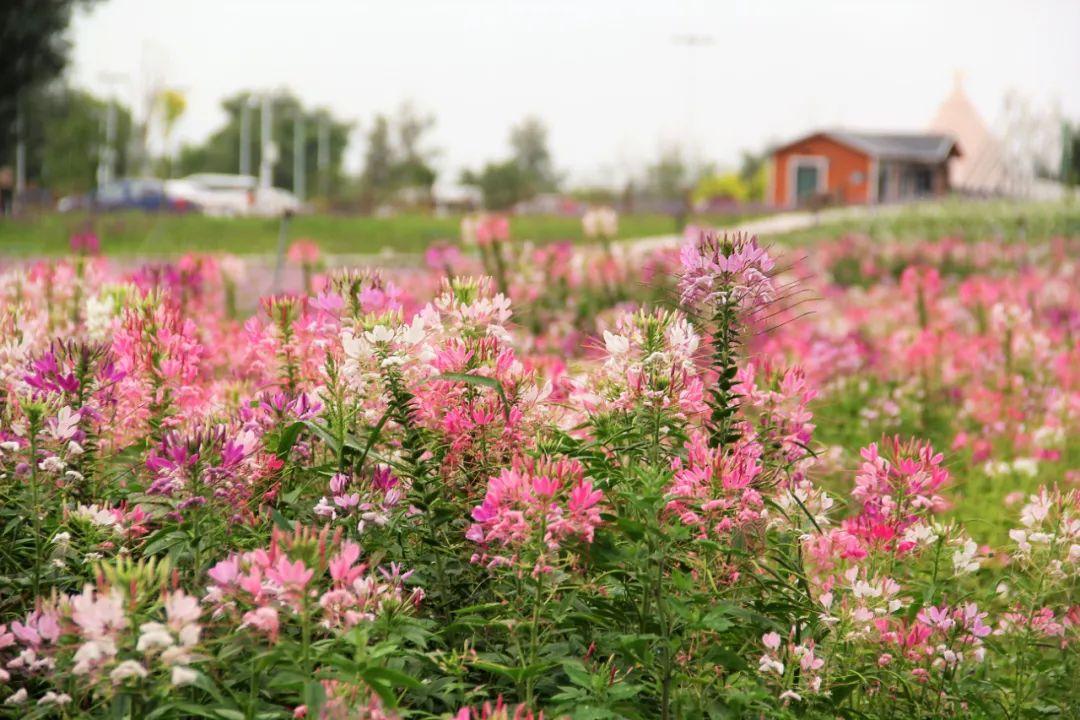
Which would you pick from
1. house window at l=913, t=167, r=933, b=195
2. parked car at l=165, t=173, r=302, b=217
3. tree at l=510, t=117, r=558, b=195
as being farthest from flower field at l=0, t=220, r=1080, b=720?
tree at l=510, t=117, r=558, b=195

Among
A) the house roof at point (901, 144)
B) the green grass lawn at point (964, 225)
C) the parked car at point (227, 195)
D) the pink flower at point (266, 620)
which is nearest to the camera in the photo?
the pink flower at point (266, 620)

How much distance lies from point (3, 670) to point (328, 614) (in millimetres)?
616

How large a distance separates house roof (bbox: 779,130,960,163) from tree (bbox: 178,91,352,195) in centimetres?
3921

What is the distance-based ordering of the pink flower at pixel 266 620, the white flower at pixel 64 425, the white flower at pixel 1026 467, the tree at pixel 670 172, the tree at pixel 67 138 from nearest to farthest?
the pink flower at pixel 266 620 < the white flower at pixel 64 425 < the white flower at pixel 1026 467 < the tree at pixel 67 138 < the tree at pixel 670 172

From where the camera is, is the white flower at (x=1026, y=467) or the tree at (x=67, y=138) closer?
the white flower at (x=1026, y=467)

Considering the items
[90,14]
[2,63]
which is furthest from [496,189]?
[2,63]

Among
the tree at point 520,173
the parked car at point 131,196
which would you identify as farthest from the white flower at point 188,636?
the tree at point 520,173

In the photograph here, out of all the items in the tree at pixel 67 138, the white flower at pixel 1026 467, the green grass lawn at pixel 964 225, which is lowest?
the white flower at pixel 1026 467

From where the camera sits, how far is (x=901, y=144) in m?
53.4

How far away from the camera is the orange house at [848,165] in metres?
49.6

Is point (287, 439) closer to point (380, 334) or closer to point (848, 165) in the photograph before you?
point (380, 334)

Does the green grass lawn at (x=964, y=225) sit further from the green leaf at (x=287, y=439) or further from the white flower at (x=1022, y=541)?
the green leaf at (x=287, y=439)

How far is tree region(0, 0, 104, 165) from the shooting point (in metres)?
23.8

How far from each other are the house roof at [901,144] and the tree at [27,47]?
33.0 meters
